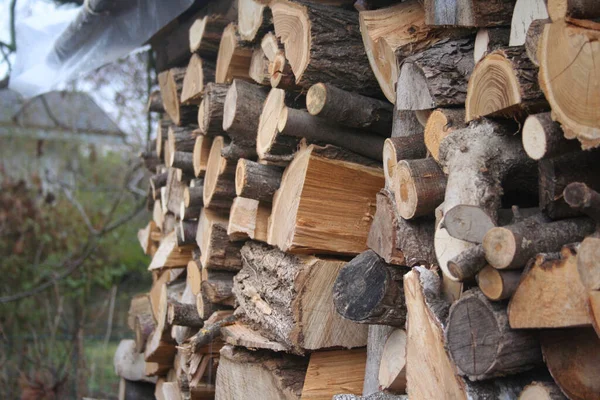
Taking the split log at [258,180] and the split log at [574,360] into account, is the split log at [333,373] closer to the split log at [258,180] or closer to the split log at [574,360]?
the split log at [258,180]

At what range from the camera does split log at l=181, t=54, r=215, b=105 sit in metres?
3.03

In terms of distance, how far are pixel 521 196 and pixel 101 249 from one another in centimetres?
763

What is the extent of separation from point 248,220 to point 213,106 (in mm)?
553

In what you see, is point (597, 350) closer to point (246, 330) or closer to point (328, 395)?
point (328, 395)

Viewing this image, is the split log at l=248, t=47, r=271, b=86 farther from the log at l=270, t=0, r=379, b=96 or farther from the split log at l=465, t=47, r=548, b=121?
the split log at l=465, t=47, r=548, b=121

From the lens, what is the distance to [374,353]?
6.17ft

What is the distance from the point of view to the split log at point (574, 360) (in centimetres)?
118

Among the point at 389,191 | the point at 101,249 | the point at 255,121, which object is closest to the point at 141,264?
the point at 101,249

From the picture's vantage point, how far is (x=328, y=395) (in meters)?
2.04

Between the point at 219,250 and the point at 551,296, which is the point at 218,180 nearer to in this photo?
the point at 219,250

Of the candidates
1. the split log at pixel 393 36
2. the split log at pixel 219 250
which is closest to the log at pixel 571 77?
the split log at pixel 393 36

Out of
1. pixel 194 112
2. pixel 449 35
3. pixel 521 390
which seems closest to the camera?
pixel 521 390

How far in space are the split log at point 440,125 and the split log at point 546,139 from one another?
25cm

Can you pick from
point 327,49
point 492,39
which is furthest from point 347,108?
point 492,39
